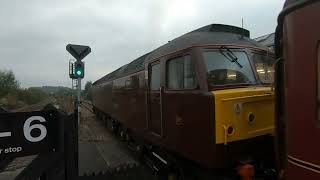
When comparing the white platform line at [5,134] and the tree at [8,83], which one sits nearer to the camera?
the white platform line at [5,134]

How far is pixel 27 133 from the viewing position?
131 inches

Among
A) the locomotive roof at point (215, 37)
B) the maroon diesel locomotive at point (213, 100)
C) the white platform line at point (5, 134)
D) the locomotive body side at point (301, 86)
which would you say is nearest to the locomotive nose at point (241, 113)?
the maroon diesel locomotive at point (213, 100)

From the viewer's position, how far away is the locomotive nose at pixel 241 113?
5.90m

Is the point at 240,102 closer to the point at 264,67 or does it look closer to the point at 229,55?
the point at 229,55

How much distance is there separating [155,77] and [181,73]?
1.67 meters

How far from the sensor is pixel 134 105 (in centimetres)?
1123

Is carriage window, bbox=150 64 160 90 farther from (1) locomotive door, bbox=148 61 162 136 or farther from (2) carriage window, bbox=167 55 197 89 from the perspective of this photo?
(2) carriage window, bbox=167 55 197 89

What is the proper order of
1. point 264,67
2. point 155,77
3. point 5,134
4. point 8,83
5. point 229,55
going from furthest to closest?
point 8,83 < point 155,77 < point 264,67 < point 229,55 < point 5,134

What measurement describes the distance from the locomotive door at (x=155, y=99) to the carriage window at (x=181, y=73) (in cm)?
65

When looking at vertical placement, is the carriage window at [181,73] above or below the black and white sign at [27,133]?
above

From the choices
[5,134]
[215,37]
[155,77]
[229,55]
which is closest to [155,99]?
[155,77]

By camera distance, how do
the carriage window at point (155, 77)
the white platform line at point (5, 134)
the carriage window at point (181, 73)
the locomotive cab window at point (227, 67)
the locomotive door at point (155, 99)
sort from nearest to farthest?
the white platform line at point (5, 134) < the locomotive cab window at point (227, 67) < the carriage window at point (181, 73) < the locomotive door at point (155, 99) < the carriage window at point (155, 77)

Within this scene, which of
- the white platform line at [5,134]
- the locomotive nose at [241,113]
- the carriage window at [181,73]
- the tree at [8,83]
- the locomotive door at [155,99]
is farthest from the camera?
the tree at [8,83]

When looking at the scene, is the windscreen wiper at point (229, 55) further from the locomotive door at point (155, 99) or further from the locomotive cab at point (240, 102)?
the locomotive door at point (155, 99)
